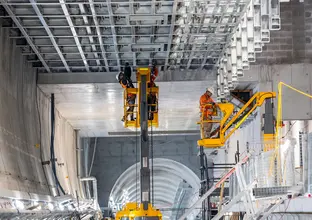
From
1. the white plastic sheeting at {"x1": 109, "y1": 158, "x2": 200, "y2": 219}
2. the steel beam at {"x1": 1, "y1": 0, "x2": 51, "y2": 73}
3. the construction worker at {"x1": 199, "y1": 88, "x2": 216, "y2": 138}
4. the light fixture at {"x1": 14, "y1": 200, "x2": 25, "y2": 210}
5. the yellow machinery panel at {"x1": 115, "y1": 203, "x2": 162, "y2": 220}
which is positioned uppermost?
the steel beam at {"x1": 1, "y1": 0, "x2": 51, "y2": 73}

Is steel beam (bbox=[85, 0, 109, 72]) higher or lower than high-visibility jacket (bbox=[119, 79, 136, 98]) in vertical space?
higher

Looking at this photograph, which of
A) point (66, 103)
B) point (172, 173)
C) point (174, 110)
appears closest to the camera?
point (66, 103)

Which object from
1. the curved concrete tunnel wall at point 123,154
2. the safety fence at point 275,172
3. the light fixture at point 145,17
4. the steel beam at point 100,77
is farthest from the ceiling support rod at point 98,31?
the curved concrete tunnel wall at point 123,154

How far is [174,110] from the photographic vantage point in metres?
26.3

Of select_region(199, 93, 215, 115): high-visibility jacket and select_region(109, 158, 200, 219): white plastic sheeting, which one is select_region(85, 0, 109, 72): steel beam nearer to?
select_region(199, 93, 215, 115): high-visibility jacket

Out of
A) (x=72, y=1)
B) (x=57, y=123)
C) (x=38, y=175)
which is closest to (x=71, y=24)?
(x=72, y=1)

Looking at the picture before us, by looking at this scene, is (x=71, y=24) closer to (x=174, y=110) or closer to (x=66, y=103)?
(x=66, y=103)

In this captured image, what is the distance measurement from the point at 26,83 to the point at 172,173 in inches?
844

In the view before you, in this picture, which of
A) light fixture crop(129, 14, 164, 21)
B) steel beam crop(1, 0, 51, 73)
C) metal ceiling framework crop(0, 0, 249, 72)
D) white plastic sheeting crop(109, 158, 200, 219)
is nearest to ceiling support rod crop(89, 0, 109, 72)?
metal ceiling framework crop(0, 0, 249, 72)

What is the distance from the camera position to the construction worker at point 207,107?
19.6m

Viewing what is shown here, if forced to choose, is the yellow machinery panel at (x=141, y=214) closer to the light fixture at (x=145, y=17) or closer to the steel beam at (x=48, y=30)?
the light fixture at (x=145, y=17)

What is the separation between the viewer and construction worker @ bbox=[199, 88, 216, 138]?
19.6 meters

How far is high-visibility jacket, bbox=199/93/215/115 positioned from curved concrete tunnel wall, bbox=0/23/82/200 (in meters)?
4.91

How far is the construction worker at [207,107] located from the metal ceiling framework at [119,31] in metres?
1.23
